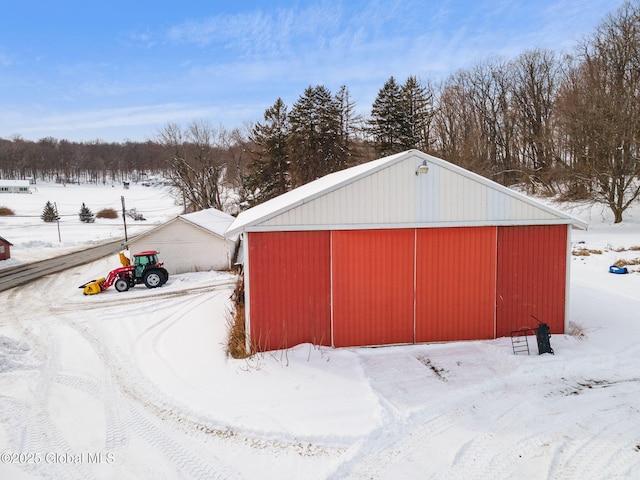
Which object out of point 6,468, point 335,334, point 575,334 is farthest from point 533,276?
point 6,468

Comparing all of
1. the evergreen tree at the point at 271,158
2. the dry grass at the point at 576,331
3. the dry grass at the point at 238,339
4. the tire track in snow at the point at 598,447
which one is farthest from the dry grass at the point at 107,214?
the tire track in snow at the point at 598,447

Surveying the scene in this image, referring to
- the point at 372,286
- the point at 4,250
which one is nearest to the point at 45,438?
the point at 372,286

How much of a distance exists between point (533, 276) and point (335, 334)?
4.47 meters

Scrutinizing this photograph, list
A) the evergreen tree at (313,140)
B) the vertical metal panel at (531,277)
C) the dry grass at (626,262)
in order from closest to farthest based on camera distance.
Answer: the vertical metal panel at (531,277) < the dry grass at (626,262) < the evergreen tree at (313,140)

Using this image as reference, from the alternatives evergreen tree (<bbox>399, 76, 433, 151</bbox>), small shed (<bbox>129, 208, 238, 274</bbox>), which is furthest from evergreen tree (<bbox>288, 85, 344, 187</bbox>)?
small shed (<bbox>129, 208, 238, 274</bbox>)

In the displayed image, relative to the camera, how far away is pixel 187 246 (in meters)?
19.6

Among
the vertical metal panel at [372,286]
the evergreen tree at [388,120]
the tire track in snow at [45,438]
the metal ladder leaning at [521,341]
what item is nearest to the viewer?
the tire track in snow at [45,438]

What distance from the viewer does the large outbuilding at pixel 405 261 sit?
26.8ft

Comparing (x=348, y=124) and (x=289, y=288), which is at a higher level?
(x=348, y=124)

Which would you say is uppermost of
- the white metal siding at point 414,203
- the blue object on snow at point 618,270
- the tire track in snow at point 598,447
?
the white metal siding at point 414,203

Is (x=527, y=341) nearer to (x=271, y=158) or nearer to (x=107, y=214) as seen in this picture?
(x=271, y=158)

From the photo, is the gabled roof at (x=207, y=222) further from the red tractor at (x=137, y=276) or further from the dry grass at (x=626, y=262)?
the dry grass at (x=626, y=262)

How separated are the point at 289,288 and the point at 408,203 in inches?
118

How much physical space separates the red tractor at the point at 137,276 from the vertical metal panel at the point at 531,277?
1312 centimetres
